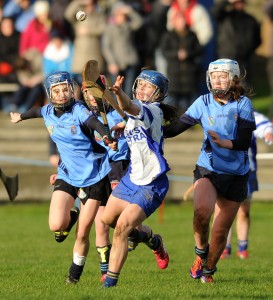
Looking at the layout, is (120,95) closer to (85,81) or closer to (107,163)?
(85,81)

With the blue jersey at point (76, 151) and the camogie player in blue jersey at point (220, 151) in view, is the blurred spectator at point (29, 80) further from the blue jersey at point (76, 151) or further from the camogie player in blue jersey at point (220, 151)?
the camogie player in blue jersey at point (220, 151)

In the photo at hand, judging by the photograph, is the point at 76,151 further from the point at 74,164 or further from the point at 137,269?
the point at 137,269

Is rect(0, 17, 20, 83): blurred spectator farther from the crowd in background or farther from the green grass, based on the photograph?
the green grass

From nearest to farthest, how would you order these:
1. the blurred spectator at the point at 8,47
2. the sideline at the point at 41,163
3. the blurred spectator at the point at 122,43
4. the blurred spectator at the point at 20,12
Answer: the sideline at the point at 41,163 → the blurred spectator at the point at 122,43 → the blurred spectator at the point at 8,47 → the blurred spectator at the point at 20,12

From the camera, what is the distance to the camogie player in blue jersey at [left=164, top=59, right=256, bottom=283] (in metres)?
11.2

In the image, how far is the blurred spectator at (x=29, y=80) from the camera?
23.5 m

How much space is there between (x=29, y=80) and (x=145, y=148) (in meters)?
13.4

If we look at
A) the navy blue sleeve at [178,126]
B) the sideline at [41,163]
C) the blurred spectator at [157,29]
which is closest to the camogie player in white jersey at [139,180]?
the navy blue sleeve at [178,126]

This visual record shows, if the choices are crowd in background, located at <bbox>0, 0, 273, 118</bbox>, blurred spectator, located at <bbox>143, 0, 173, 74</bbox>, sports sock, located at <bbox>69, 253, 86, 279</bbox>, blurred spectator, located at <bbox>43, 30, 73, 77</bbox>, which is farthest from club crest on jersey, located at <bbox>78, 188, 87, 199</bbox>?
blurred spectator, located at <bbox>143, 0, 173, 74</bbox>

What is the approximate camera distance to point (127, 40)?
22844 millimetres

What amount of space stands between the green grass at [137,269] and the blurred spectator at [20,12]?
4.95m

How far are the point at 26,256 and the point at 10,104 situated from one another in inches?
379

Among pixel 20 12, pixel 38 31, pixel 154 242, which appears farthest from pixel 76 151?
pixel 20 12

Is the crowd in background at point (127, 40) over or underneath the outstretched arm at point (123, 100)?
underneath
